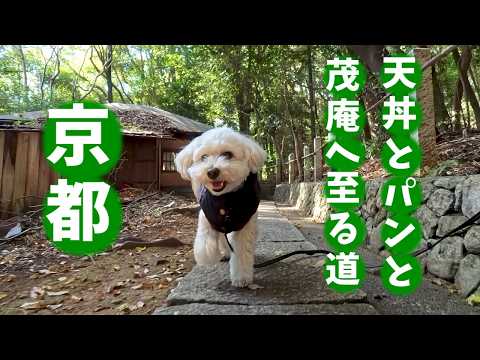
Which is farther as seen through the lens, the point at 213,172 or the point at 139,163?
the point at 139,163

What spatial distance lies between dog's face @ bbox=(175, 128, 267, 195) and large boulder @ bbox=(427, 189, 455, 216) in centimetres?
196

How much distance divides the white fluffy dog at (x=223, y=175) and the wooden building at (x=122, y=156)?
24.5ft

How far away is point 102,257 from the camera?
4.84 meters

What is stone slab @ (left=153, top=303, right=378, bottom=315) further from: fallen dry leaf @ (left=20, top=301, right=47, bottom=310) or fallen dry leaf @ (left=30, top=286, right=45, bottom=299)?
fallen dry leaf @ (left=30, top=286, right=45, bottom=299)

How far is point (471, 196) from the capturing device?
9.30 feet

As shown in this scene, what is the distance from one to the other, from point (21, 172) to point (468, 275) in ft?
31.0

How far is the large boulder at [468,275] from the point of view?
104 inches

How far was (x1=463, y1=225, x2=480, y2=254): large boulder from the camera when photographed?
268 centimetres

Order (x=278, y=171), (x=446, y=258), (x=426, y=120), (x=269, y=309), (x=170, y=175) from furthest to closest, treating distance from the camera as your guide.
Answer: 1. (x=278, y=171)
2. (x=170, y=175)
3. (x=426, y=120)
4. (x=446, y=258)
5. (x=269, y=309)

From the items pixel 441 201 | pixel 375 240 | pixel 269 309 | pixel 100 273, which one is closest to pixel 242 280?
pixel 269 309

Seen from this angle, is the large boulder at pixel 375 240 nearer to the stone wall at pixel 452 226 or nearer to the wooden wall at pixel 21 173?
the stone wall at pixel 452 226

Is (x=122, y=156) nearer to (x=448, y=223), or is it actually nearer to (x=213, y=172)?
(x=213, y=172)

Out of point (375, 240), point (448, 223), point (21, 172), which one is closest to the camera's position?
point (448, 223)

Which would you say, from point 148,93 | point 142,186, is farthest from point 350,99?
point 148,93
